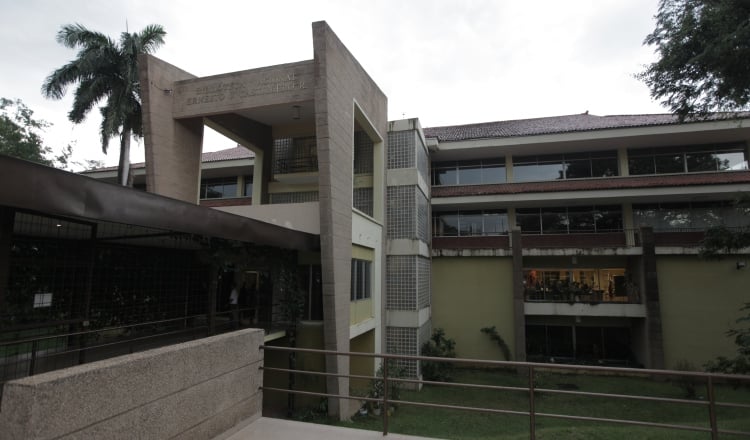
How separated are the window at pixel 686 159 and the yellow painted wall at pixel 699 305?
4384 millimetres

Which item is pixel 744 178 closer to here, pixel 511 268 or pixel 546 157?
pixel 546 157

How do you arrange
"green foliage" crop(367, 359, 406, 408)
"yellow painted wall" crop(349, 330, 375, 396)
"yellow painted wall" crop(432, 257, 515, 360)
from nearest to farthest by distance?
"green foliage" crop(367, 359, 406, 408) < "yellow painted wall" crop(349, 330, 375, 396) < "yellow painted wall" crop(432, 257, 515, 360)

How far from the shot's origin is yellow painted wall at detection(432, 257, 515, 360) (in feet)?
62.0

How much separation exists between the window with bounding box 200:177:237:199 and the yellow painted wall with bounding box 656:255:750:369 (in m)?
21.4

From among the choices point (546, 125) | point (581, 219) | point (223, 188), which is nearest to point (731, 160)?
point (581, 219)

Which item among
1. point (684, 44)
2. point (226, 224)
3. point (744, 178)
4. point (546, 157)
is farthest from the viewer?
point (546, 157)

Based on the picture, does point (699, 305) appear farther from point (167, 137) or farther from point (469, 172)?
point (167, 137)

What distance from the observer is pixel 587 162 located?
789 inches

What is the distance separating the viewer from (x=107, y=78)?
66.8 feet

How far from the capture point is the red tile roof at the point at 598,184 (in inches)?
707

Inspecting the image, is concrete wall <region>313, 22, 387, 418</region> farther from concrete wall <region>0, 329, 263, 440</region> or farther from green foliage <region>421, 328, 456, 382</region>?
green foliage <region>421, 328, 456, 382</region>

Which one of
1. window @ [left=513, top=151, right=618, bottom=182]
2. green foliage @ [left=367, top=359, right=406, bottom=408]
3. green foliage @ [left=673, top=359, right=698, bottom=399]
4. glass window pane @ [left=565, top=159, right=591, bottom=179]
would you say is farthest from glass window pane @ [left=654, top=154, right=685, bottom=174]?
green foliage @ [left=367, top=359, right=406, bottom=408]

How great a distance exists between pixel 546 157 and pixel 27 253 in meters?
20.2

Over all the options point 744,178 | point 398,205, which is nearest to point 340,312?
point 398,205
